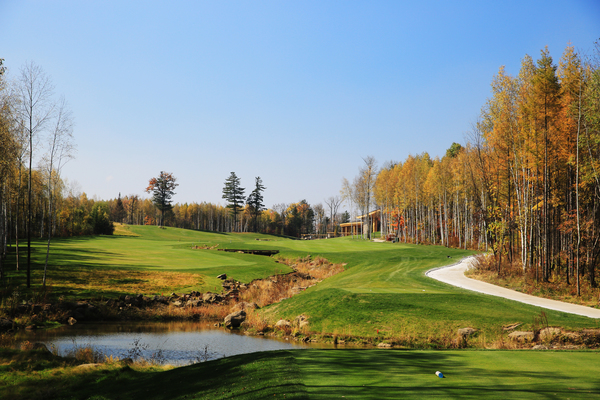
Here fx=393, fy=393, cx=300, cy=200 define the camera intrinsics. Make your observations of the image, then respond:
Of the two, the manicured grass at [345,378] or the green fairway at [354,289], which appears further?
the green fairway at [354,289]

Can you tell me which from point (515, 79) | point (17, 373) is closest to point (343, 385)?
point (17, 373)

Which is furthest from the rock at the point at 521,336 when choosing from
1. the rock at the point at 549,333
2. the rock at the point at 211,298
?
the rock at the point at 211,298

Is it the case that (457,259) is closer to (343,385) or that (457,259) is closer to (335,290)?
(335,290)

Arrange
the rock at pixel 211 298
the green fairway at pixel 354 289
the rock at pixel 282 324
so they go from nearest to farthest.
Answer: the green fairway at pixel 354 289
the rock at pixel 282 324
the rock at pixel 211 298

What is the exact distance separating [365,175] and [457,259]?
35037 mm

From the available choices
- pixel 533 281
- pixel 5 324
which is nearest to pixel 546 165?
pixel 533 281

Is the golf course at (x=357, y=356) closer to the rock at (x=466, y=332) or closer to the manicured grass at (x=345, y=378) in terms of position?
the manicured grass at (x=345, y=378)

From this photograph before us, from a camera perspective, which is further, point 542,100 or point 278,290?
point 278,290

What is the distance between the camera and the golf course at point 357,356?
19.7 ft

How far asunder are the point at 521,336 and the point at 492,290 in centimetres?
840

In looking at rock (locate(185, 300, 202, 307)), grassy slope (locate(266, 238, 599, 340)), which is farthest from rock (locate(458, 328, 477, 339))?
rock (locate(185, 300, 202, 307))

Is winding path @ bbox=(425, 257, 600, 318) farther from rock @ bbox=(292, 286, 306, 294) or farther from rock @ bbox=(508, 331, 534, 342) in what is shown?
rock @ bbox=(292, 286, 306, 294)

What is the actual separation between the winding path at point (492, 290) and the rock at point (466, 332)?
4.31 metres

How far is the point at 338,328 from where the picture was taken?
1641 centimetres
